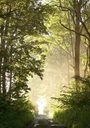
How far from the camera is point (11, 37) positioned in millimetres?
25859

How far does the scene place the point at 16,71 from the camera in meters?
25.3

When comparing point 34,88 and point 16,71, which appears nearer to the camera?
point 16,71

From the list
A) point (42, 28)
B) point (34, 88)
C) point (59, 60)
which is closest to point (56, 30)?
point (42, 28)

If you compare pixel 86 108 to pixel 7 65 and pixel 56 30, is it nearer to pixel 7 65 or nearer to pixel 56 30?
pixel 7 65

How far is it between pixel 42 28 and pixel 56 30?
1935 cm

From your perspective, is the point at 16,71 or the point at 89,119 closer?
the point at 89,119

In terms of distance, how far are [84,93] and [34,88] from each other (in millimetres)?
102755

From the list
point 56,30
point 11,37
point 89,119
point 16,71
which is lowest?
point 89,119

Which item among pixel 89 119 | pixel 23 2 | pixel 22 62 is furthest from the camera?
pixel 22 62

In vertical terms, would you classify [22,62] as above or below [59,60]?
below

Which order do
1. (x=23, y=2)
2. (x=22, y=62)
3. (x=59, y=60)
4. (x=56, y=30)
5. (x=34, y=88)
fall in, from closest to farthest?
1. (x=23, y=2)
2. (x=22, y=62)
3. (x=56, y=30)
4. (x=59, y=60)
5. (x=34, y=88)

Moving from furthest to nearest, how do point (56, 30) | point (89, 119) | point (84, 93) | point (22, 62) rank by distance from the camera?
point (56, 30) < point (22, 62) < point (84, 93) < point (89, 119)

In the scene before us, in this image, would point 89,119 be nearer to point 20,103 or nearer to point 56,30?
point 20,103

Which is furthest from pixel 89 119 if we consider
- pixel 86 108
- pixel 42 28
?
pixel 42 28
